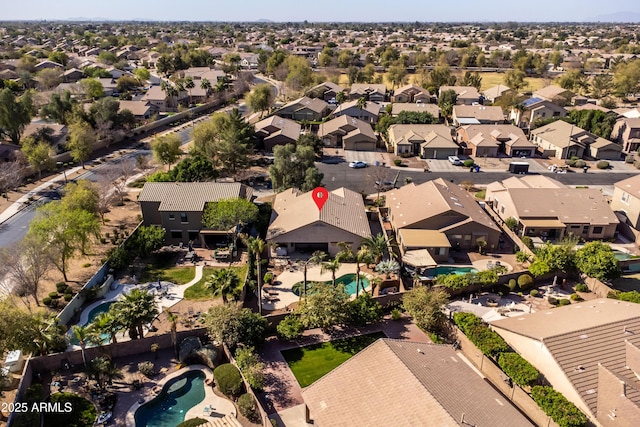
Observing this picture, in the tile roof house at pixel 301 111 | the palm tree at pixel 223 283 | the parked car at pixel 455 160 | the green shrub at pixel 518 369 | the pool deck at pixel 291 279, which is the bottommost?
the pool deck at pixel 291 279

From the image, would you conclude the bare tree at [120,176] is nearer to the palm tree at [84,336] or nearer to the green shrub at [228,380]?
the palm tree at [84,336]

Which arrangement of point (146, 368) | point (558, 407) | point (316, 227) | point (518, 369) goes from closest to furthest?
point (558, 407), point (518, 369), point (146, 368), point (316, 227)

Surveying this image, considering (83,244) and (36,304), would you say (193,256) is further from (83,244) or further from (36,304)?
(36,304)

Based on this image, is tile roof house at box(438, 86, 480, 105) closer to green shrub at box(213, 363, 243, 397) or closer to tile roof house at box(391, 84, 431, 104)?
tile roof house at box(391, 84, 431, 104)

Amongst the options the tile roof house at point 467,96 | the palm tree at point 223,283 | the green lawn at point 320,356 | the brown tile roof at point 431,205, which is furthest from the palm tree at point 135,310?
the tile roof house at point 467,96

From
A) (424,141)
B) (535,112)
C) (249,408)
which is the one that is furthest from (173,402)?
(535,112)

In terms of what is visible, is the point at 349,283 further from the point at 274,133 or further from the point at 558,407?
the point at 274,133

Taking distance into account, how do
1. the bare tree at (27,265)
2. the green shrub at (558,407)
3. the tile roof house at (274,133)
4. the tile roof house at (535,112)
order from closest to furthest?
1. the green shrub at (558,407)
2. the bare tree at (27,265)
3. the tile roof house at (274,133)
4. the tile roof house at (535,112)
